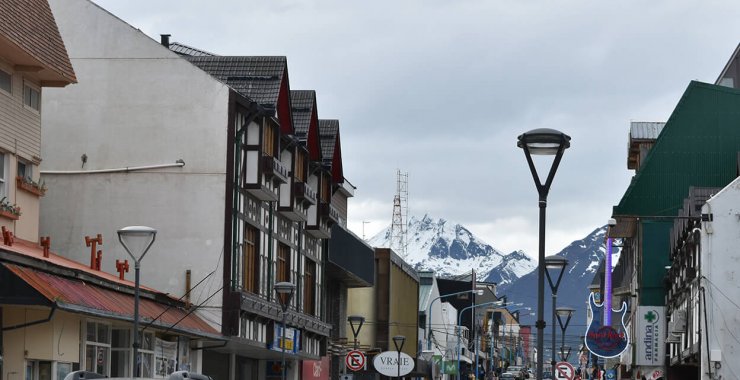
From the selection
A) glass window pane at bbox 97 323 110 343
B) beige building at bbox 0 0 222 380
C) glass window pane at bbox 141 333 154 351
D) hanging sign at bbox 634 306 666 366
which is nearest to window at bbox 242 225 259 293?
beige building at bbox 0 0 222 380

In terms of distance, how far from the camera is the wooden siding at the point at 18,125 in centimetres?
3453

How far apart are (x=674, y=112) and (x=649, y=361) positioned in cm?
1153

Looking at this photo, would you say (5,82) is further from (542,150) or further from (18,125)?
(542,150)

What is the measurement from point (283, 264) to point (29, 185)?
649 inches

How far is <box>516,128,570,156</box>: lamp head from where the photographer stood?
22.5 metres

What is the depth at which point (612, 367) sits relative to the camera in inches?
4291

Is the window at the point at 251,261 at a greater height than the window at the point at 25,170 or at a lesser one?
lesser

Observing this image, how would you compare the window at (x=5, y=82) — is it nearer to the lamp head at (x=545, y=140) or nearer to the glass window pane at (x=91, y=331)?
the glass window pane at (x=91, y=331)

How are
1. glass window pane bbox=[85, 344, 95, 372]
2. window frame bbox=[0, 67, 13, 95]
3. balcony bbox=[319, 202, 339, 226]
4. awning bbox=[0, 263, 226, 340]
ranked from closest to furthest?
awning bbox=[0, 263, 226, 340]
glass window pane bbox=[85, 344, 95, 372]
window frame bbox=[0, 67, 13, 95]
balcony bbox=[319, 202, 339, 226]

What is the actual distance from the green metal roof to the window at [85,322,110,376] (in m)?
39.2

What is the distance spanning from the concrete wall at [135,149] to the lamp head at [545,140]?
20823 millimetres

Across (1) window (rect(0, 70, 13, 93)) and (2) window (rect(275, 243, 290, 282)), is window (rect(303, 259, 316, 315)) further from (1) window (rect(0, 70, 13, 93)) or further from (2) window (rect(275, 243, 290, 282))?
(1) window (rect(0, 70, 13, 93))

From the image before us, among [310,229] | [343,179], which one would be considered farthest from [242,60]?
[343,179]

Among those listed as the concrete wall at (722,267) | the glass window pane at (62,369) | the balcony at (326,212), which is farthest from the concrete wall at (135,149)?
the concrete wall at (722,267)
